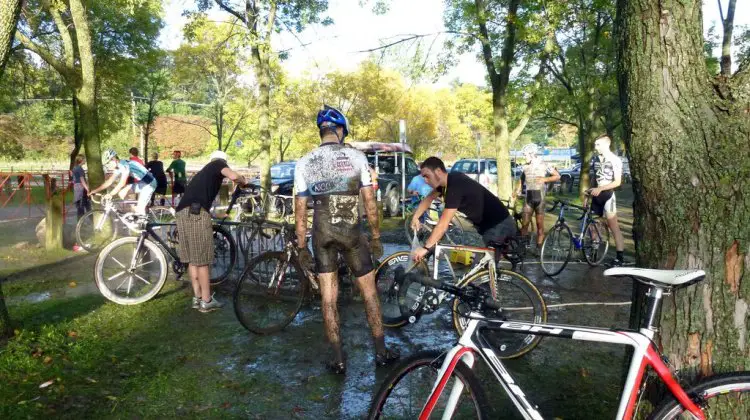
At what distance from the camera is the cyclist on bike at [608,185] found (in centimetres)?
820

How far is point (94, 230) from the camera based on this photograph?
10359 mm

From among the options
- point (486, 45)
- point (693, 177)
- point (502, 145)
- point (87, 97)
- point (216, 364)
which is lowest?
point (216, 364)

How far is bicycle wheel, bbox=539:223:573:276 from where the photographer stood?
324 inches

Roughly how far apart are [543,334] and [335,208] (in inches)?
84.4

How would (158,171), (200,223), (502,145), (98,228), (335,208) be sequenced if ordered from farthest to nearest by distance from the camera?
1. (502,145)
2. (158,171)
3. (98,228)
4. (200,223)
5. (335,208)

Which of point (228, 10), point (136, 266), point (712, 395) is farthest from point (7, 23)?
point (228, 10)

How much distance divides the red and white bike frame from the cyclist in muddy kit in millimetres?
1771

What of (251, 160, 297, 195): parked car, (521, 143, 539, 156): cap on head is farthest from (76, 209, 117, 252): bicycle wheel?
(521, 143, 539, 156): cap on head

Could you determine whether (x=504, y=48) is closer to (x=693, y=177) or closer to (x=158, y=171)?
(x=158, y=171)

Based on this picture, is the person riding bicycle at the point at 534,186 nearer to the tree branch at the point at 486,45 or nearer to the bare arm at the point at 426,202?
the bare arm at the point at 426,202

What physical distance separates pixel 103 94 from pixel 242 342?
21.8 metres

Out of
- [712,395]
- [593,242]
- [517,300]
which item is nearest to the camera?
[712,395]

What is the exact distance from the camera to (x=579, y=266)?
897 cm

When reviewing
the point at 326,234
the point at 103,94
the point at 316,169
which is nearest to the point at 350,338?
the point at 326,234
